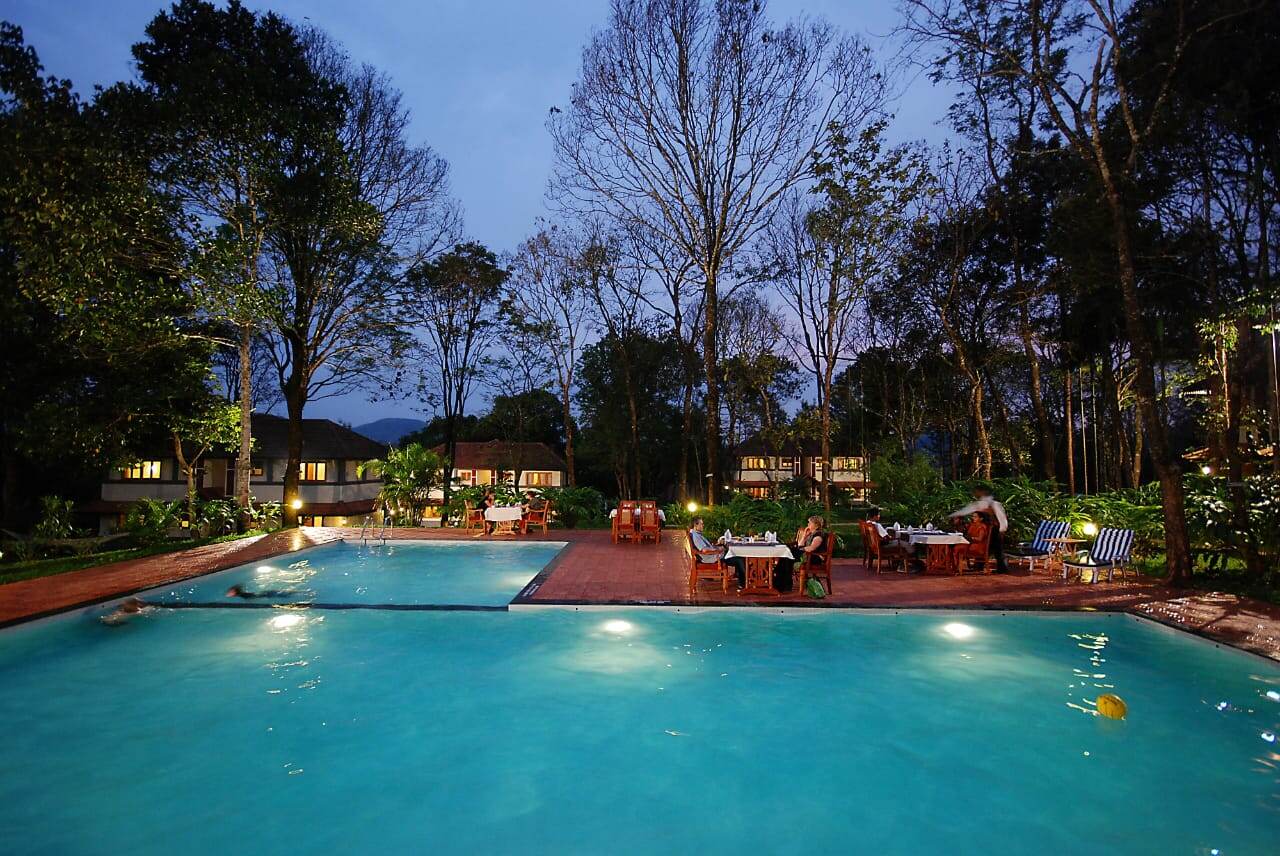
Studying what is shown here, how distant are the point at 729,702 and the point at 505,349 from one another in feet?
94.4

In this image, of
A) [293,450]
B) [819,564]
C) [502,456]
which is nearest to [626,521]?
[819,564]

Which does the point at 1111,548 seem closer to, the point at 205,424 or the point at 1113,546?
the point at 1113,546

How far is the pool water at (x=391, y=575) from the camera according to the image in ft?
34.0

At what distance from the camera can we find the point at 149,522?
51.3 feet

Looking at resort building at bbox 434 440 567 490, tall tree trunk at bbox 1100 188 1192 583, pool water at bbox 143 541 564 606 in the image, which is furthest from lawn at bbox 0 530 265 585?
resort building at bbox 434 440 567 490

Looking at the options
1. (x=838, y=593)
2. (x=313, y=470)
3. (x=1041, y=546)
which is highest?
(x=313, y=470)

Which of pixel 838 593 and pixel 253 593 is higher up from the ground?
pixel 838 593

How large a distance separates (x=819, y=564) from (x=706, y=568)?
66.8 inches

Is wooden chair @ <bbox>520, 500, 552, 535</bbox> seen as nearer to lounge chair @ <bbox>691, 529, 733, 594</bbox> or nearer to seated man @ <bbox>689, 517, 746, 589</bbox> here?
lounge chair @ <bbox>691, 529, 733, 594</bbox>

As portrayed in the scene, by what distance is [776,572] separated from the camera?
10.1m

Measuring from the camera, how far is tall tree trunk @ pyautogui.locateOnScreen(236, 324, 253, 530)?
55.8 ft

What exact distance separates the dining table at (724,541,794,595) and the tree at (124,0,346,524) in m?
13.0

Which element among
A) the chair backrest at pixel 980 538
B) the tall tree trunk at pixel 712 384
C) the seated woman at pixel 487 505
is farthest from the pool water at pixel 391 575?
the chair backrest at pixel 980 538

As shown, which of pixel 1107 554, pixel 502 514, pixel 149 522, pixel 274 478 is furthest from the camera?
pixel 274 478
